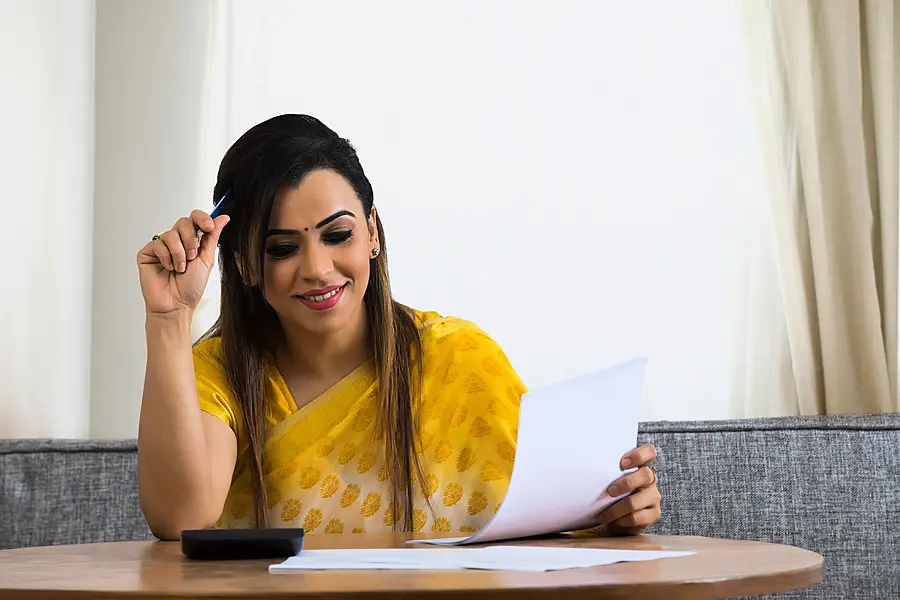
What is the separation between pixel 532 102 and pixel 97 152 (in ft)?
3.49

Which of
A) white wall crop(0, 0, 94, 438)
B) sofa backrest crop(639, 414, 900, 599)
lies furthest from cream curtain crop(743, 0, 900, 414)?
white wall crop(0, 0, 94, 438)

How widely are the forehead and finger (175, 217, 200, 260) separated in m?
0.16

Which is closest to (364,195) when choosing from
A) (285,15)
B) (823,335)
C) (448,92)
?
(448,92)

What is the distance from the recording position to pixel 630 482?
1160mm

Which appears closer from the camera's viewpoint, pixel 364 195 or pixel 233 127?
pixel 364 195

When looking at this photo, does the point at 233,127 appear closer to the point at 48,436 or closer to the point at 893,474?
the point at 48,436

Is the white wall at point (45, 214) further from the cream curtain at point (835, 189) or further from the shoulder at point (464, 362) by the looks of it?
the cream curtain at point (835, 189)

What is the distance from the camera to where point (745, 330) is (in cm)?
223

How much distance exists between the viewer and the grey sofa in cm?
175

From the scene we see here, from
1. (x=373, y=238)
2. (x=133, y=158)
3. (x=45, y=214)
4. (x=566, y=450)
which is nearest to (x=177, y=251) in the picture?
(x=373, y=238)

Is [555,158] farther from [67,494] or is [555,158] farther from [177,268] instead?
[67,494]

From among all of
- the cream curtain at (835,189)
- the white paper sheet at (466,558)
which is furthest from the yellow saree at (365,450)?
the cream curtain at (835,189)

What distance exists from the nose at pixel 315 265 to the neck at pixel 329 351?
150mm

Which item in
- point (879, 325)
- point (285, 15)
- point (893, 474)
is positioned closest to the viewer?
point (893, 474)
